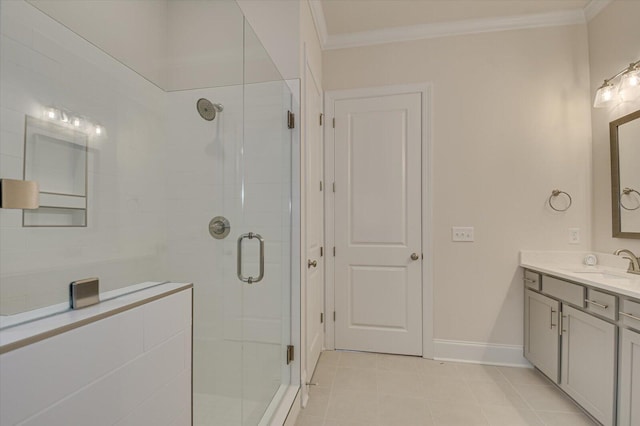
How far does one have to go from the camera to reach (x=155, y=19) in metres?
1.33

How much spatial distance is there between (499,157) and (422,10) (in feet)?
4.36

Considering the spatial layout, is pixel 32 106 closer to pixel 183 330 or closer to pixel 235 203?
pixel 183 330

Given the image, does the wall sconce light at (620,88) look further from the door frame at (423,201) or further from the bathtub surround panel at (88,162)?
the bathtub surround panel at (88,162)

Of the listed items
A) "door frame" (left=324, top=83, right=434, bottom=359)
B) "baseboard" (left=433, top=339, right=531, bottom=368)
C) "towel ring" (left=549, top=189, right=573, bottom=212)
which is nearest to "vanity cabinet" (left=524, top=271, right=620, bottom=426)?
"baseboard" (left=433, top=339, right=531, bottom=368)

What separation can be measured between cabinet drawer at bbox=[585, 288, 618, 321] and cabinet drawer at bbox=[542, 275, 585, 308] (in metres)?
0.05

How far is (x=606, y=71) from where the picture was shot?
2.08m

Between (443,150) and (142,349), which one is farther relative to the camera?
(443,150)

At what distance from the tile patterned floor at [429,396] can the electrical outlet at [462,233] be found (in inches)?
40.2

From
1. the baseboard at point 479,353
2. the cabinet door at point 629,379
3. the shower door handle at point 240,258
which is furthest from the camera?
the baseboard at point 479,353

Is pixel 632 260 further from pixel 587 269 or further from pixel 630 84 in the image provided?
pixel 630 84

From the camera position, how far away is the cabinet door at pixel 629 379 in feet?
4.35

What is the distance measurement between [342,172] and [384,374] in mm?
1658

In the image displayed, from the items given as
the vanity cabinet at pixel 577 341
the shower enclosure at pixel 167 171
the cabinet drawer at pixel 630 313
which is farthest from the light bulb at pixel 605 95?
the shower enclosure at pixel 167 171

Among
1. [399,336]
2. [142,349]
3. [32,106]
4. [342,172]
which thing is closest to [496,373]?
[399,336]
